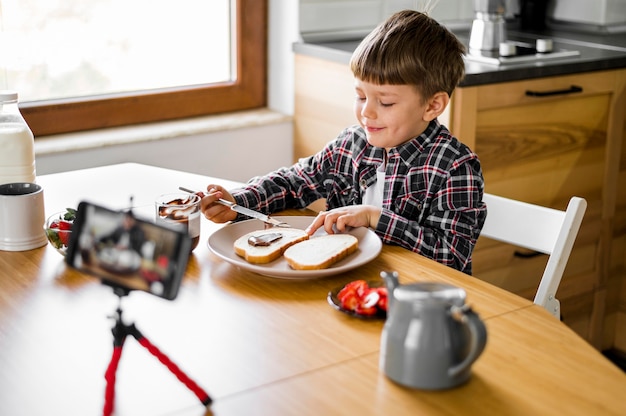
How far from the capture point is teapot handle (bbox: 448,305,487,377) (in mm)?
1036

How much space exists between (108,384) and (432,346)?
0.38 m

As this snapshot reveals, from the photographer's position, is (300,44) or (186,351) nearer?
(186,351)

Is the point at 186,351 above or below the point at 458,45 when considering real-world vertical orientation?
below

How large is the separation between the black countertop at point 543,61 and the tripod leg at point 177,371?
1.48 metres

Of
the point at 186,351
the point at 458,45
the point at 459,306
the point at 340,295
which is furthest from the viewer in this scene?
the point at 458,45

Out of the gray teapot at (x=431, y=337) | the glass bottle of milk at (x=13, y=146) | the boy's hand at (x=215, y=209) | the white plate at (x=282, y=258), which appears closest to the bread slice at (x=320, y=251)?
the white plate at (x=282, y=258)

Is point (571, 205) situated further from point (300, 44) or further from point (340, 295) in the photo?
point (300, 44)

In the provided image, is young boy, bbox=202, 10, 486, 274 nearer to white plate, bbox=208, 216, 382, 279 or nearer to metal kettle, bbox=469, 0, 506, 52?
white plate, bbox=208, 216, 382, 279

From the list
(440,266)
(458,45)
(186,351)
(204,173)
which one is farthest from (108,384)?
(204,173)

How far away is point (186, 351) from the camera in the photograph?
1.18m

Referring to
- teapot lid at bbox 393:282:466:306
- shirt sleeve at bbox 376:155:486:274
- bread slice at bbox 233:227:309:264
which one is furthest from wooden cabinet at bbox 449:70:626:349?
teapot lid at bbox 393:282:466:306

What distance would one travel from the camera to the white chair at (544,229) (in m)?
1.56

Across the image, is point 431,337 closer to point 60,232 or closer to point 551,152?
point 60,232

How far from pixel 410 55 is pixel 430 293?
74 cm
